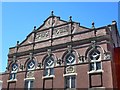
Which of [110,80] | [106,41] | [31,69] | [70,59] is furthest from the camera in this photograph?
[31,69]

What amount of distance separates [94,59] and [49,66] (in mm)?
5179

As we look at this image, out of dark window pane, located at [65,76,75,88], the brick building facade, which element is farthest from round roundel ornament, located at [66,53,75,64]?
dark window pane, located at [65,76,75,88]

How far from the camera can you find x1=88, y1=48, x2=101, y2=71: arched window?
69.1 feet

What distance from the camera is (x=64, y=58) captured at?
75.8ft

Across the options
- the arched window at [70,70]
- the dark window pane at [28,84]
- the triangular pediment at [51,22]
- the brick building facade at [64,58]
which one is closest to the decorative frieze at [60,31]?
the brick building facade at [64,58]

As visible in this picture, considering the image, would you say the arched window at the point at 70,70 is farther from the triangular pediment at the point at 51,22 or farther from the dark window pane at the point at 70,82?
the triangular pediment at the point at 51,22

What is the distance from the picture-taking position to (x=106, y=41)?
69.7ft

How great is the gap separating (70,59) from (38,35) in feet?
18.6

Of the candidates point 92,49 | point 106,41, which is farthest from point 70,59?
point 106,41

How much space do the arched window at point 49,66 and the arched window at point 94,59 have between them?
14.4 feet

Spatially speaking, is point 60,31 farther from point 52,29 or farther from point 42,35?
point 42,35

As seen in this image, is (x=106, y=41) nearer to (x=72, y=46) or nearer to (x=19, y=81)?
(x=72, y=46)

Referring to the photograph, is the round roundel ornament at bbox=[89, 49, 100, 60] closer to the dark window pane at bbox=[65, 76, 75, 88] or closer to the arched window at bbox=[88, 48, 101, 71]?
the arched window at bbox=[88, 48, 101, 71]

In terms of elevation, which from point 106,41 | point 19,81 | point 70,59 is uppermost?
point 106,41
